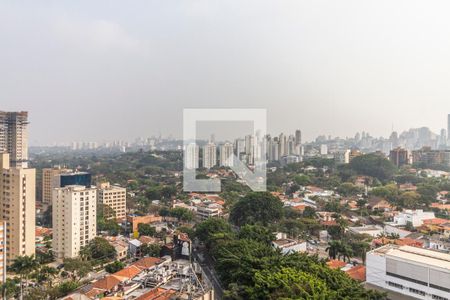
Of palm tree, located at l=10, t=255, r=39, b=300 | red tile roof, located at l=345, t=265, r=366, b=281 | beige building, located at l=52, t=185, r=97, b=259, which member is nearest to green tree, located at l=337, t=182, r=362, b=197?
red tile roof, located at l=345, t=265, r=366, b=281

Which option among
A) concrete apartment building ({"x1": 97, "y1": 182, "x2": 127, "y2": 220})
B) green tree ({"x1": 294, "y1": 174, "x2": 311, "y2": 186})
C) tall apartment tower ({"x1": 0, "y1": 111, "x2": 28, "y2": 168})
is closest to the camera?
concrete apartment building ({"x1": 97, "y1": 182, "x2": 127, "y2": 220})

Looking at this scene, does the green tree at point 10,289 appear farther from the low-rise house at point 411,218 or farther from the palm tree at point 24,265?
the low-rise house at point 411,218

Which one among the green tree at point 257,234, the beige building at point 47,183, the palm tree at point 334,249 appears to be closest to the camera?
the green tree at point 257,234

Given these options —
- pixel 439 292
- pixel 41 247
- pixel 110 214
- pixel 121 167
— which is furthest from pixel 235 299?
pixel 121 167

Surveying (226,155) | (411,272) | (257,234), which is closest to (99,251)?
(257,234)

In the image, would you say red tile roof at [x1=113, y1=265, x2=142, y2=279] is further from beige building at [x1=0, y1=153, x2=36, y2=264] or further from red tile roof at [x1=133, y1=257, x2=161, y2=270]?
beige building at [x1=0, y1=153, x2=36, y2=264]

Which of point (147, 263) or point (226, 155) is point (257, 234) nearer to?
point (147, 263)

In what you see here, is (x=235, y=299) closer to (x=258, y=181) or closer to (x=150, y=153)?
(x=258, y=181)

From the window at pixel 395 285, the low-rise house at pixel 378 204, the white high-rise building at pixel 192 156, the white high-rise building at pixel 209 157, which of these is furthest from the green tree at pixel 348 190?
the window at pixel 395 285
